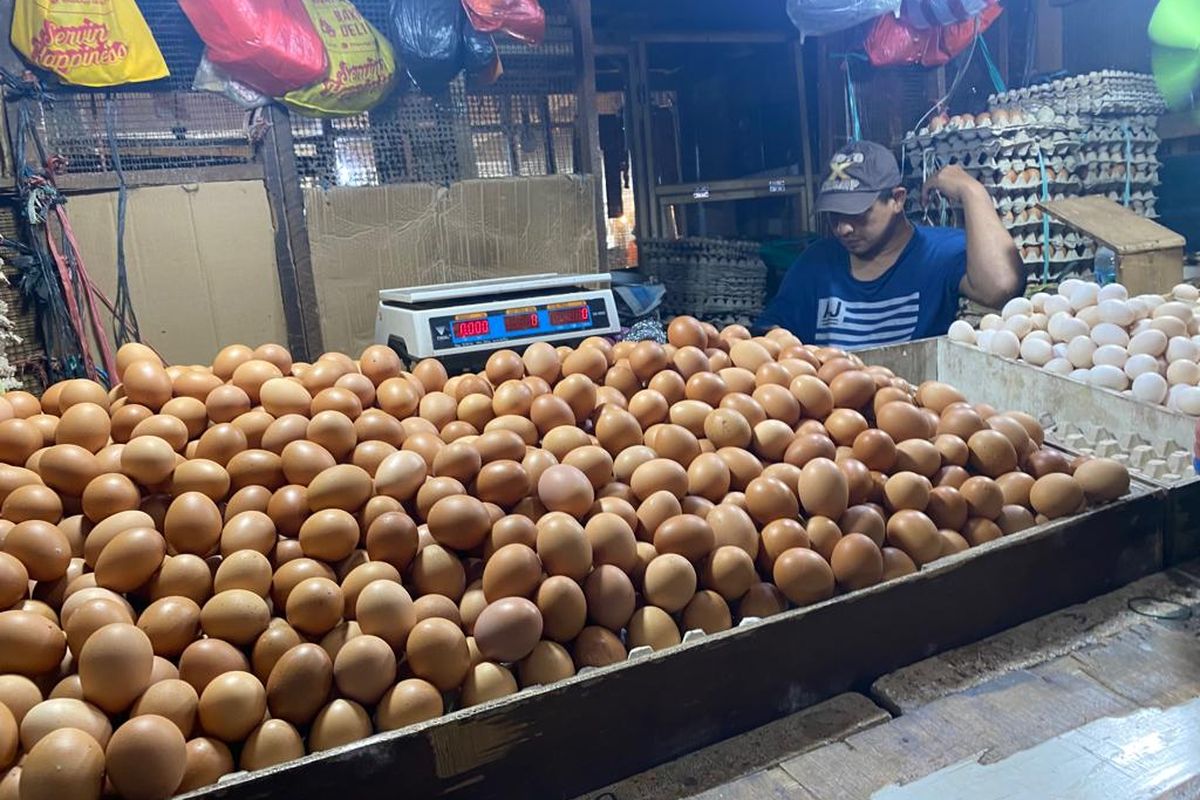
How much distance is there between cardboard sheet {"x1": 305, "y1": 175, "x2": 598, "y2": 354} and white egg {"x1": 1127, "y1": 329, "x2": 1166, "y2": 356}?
7.05 ft

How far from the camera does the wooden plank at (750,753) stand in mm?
1228

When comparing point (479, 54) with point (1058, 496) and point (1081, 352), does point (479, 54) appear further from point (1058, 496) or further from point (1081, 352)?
point (1058, 496)

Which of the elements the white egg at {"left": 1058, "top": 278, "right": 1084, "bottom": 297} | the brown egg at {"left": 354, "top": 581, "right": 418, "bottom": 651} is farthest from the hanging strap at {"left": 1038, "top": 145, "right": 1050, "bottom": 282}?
the brown egg at {"left": 354, "top": 581, "right": 418, "bottom": 651}

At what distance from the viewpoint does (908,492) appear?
1.62 meters

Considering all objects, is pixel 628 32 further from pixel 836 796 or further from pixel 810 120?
pixel 836 796

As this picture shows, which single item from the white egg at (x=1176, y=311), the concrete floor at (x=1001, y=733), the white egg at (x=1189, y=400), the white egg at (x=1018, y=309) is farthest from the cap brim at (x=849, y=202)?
the concrete floor at (x=1001, y=733)

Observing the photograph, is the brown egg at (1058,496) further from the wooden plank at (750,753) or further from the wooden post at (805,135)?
the wooden post at (805,135)

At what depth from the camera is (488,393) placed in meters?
1.91

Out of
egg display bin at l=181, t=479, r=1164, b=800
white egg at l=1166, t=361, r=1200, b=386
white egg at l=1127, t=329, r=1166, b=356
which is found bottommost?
egg display bin at l=181, t=479, r=1164, b=800

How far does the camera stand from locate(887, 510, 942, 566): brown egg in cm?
A: 155

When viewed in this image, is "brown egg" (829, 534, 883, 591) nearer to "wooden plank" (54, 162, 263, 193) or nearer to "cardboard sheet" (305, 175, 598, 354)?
"cardboard sheet" (305, 175, 598, 354)

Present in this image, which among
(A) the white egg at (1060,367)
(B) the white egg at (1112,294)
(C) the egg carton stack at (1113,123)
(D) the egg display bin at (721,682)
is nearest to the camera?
(D) the egg display bin at (721,682)

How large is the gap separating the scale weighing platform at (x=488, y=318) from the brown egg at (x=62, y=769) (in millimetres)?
1760

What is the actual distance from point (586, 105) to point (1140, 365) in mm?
2369
